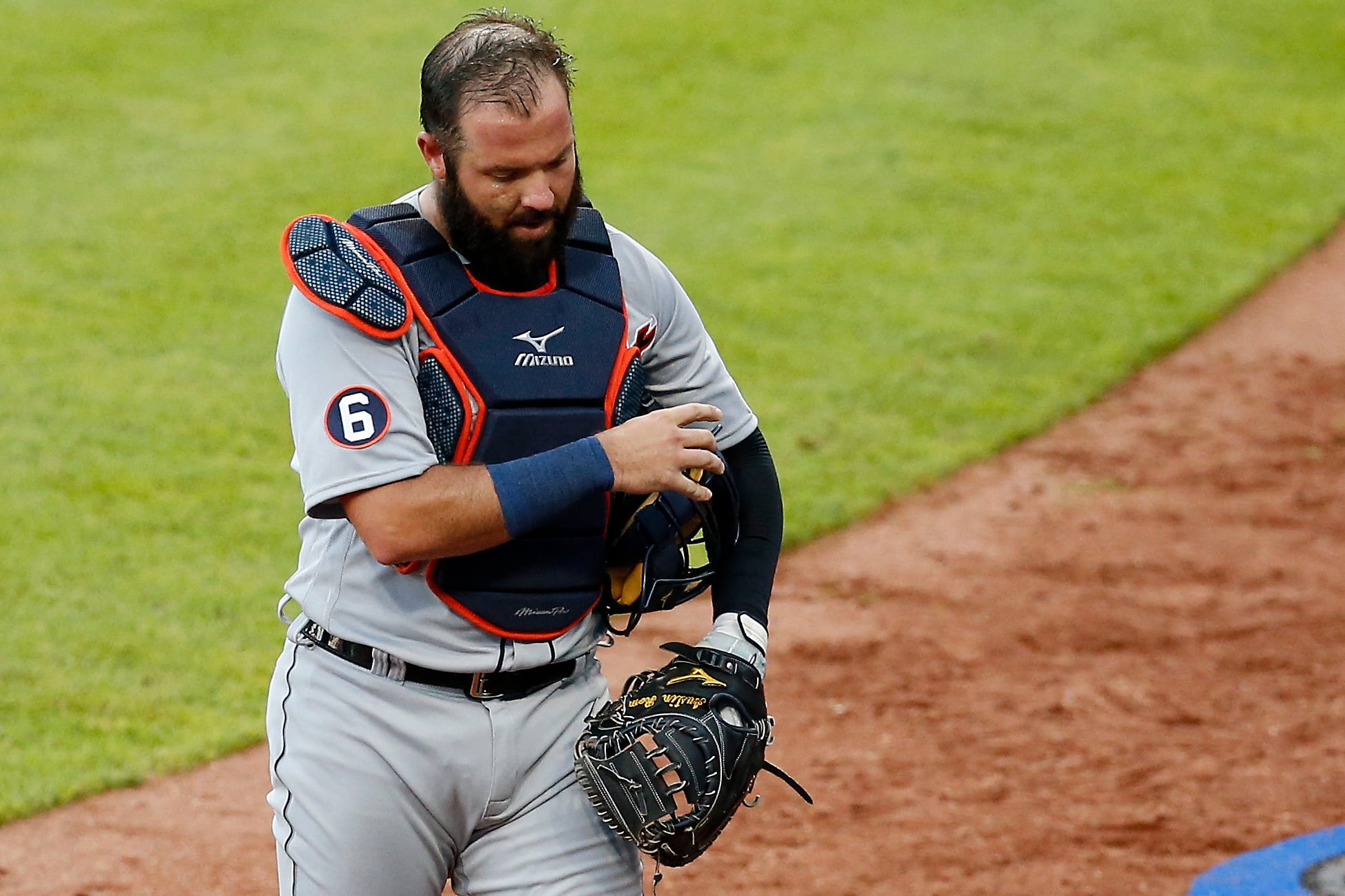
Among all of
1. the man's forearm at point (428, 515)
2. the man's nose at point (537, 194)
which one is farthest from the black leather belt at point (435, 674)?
the man's nose at point (537, 194)

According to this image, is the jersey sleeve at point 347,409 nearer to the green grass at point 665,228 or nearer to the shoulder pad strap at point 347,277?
the shoulder pad strap at point 347,277

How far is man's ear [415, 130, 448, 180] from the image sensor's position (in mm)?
2797

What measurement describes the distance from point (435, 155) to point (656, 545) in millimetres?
818

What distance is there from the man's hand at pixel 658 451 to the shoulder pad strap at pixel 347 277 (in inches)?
16.2

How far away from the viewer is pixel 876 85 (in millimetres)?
13141

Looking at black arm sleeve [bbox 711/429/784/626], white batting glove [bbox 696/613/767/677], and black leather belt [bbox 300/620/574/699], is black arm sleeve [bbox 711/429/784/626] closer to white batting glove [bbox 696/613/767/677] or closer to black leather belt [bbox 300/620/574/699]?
white batting glove [bbox 696/613/767/677]

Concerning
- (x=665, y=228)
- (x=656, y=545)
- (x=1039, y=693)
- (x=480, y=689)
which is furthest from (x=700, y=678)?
(x=665, y=228)

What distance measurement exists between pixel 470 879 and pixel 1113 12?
13.6 metres

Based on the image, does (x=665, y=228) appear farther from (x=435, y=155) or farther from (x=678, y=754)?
(x=678, y=754)

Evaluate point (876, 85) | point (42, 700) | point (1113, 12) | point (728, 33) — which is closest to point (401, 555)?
point (42, 700)

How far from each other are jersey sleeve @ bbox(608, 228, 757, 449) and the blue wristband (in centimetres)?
40

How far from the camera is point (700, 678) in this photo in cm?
300

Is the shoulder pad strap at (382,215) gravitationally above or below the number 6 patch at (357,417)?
above

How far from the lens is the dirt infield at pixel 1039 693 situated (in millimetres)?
4645
